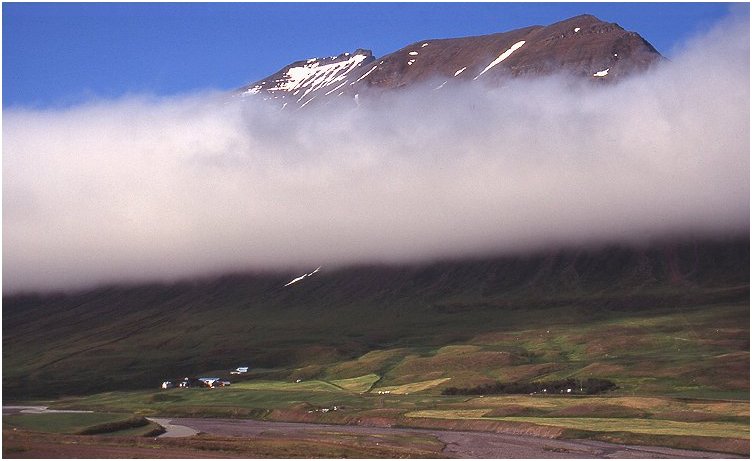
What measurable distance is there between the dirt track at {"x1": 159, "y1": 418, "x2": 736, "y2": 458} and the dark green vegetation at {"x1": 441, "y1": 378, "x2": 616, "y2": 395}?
42.6 metres

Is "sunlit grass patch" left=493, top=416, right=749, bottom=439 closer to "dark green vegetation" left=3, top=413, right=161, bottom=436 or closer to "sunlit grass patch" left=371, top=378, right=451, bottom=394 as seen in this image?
"dark green vegetation" left=3, top=413, right=161, bottom=436

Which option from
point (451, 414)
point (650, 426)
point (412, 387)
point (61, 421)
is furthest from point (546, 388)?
point (61, 421)

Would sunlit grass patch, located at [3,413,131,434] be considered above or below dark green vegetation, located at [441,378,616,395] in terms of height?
above

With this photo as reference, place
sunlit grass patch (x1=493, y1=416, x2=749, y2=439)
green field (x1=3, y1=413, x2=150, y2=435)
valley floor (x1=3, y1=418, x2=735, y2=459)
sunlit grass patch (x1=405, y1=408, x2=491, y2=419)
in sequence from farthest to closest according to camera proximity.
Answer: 1. sunlit grass patch (x1=405, y1=408, x2=491, y2=419)
2. green field (x1=3, y1=413, x2=150, y2=435)
3. sunlit grass patch (x1=493, y1=416, x2=749, y2=439)
4. valley floor (x1=3, y1=418, x2=735, y2=459)

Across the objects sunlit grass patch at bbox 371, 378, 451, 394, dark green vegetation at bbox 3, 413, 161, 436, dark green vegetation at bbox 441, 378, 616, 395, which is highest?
dark green vegetation at bbox 3, 413, 161, 436

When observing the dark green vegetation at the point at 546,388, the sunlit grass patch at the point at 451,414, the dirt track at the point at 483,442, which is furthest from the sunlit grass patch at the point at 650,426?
the dark green vegetation at the point at 546,388

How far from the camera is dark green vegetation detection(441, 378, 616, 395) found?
168m

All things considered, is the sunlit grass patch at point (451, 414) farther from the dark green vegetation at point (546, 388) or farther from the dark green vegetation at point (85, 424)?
the dark green vegetation at point (85, 424)

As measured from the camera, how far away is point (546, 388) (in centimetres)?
17438

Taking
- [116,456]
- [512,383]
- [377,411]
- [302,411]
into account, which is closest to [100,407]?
[302,411]

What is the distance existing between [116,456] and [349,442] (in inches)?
1261

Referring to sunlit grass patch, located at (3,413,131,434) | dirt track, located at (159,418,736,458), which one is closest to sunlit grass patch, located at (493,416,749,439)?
dirt track, located at (159,418,736,458)

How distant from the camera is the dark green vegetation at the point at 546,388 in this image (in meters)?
168

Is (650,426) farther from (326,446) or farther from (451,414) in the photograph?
(326,446)
